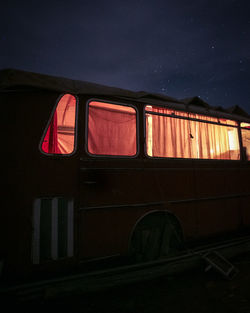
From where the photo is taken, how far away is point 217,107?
421cm

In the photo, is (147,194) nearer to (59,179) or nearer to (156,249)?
(156,249)

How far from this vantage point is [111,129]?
3.12 metres

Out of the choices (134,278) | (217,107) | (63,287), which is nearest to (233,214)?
(217,107)

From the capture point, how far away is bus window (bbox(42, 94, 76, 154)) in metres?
2.73

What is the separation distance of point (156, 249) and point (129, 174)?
1412mm

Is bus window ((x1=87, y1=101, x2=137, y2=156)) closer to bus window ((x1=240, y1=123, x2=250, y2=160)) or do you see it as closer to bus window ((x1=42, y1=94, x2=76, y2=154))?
bus window ((x1=42, y1=94, x2=76, y2=154))

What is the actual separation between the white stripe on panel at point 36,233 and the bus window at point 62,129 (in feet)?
2.52

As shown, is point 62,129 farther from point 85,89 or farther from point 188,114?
point 188,114

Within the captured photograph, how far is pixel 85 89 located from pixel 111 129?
74 cm

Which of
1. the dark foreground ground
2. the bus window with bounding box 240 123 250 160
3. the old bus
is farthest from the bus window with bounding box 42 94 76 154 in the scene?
the bus window with bounding box 240 123 250 160

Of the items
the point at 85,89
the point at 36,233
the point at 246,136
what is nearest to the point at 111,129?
the point at 85,89

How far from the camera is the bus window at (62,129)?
2730 millimetres

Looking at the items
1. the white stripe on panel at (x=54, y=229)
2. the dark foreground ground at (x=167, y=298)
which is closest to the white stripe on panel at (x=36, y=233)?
the white stripe on panel at (x=54, y=229)

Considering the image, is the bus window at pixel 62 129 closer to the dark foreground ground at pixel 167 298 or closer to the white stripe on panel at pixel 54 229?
the white stripe on panel at pixel 54 229
